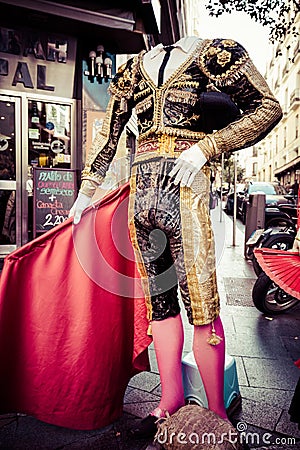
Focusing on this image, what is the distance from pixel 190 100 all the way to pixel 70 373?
4.87 ft

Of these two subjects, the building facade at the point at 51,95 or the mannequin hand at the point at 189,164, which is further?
the building facade at the point at 51,95

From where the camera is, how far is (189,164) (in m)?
1.85

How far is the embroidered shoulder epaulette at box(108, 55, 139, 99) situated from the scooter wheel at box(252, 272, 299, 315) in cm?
270

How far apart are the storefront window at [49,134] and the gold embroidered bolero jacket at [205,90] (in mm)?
4312

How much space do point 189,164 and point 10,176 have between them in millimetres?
4608

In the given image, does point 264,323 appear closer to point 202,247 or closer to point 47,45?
point 202,247

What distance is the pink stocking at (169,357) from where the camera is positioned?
2.12m

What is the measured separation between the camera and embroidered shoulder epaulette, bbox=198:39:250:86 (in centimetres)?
190

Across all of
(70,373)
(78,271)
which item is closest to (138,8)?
(78,271)

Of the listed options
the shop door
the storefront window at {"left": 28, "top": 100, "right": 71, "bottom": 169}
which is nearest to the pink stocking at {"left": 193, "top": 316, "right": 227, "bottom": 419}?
the shop door

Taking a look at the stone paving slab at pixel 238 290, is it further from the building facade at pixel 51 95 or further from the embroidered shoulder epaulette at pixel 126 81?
the embroidered shoulder epaulette at pixel 126 81

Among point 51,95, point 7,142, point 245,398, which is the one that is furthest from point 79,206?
point 51,95

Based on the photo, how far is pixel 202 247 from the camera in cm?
194

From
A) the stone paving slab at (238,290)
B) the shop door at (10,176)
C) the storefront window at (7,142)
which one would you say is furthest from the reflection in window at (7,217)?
the stone paving slab at (238,290)
